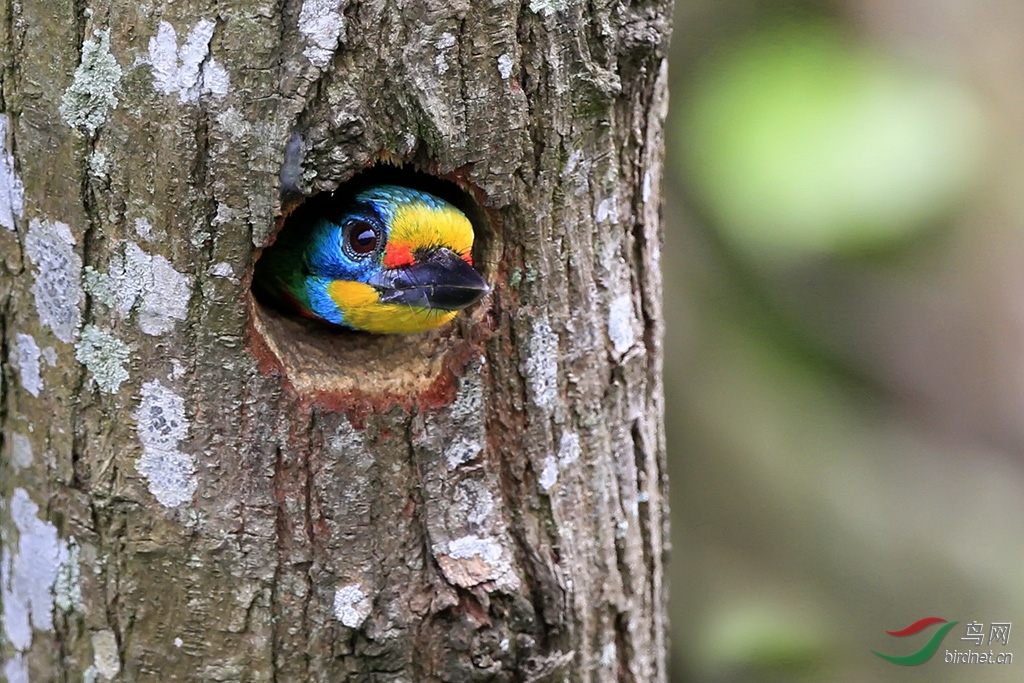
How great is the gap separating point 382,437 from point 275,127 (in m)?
0.72

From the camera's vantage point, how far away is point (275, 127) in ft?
6.07

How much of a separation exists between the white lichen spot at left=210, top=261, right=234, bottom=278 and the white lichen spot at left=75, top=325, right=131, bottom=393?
0.88 feet

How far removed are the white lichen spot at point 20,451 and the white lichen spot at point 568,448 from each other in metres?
1.27

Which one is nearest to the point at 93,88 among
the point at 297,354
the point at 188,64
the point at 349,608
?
the point at 188,64

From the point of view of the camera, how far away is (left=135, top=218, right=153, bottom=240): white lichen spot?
192 cm

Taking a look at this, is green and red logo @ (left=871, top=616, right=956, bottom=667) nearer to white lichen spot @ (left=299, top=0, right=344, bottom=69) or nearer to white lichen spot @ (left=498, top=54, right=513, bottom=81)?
white lichen spot @ (left=498, top=54, right=513, bottom=81)

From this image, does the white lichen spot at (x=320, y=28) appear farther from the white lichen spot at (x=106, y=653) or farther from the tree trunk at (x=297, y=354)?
the white lichen spot at (x=106, y=653)

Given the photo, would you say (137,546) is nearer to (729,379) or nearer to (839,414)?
(729,379)

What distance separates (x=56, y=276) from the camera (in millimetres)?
2029

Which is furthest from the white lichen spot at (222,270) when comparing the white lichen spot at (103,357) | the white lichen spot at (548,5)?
the white lichen spot at (548,5)

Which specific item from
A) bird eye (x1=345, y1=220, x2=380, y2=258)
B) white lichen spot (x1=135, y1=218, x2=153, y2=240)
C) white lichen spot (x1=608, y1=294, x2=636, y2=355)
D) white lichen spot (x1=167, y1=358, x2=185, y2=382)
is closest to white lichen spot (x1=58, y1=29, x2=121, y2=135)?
white lichen spot (x1=135, y1=218, x2=153, y2=240)

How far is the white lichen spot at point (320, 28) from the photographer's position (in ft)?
6.01

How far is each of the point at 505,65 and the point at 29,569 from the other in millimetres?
1656

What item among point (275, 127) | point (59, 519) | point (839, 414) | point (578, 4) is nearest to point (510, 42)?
point (578, 4)
